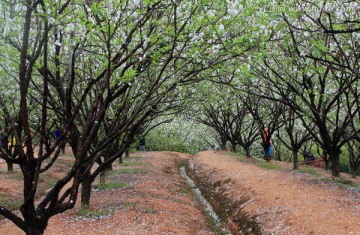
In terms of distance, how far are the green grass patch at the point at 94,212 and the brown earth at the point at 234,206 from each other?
0.04 m

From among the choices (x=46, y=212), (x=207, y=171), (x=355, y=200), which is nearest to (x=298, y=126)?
(x=207, y=171)

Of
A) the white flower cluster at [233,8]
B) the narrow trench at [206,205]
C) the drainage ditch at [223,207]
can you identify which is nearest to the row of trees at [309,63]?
the white flower cluster at [233,8]

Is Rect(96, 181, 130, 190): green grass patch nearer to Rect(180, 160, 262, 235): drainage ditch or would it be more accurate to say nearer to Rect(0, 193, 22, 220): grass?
Rect(0, 193, 22, 220): grass

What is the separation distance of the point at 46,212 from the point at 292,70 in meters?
16.9

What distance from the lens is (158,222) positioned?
14.7m

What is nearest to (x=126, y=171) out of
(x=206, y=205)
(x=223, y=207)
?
(x=206, y=205)

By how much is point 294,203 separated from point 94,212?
322 inches

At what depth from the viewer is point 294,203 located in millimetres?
15094

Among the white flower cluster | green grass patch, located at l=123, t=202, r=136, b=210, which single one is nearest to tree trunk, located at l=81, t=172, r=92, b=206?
green grass patch, located at l=123, t=202, r=136, b=210

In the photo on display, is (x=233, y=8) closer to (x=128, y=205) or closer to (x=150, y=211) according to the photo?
(x=150, y=211)

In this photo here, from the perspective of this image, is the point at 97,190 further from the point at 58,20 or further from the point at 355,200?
the point at 58,20

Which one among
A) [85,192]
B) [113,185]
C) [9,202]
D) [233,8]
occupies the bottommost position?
[9,202]

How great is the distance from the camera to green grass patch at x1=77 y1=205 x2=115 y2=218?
1505 centimetres

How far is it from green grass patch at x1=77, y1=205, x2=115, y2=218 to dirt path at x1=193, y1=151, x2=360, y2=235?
5880 millimetres
